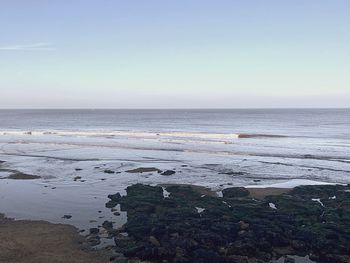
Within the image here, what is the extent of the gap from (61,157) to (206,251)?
32.7 metres

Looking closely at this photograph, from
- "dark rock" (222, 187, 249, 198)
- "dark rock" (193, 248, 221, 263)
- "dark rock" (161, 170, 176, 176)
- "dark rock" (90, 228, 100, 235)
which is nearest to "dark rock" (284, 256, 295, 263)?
"dark rock" (193, 248, 221, 263)

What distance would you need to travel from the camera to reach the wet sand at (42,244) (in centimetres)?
1614

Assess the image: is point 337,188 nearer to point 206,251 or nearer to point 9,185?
point 206,251

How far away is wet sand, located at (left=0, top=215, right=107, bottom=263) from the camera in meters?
16.1

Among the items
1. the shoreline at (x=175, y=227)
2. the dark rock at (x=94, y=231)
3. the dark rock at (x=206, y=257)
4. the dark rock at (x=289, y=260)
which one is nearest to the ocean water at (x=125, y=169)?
the dark rock at (x=94, y=231)

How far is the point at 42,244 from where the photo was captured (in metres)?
17.7

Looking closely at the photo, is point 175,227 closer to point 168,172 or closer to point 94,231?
point 94,231

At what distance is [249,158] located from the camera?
45.6 meters

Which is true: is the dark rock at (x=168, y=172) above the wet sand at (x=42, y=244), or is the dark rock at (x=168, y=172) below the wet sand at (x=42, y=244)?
above

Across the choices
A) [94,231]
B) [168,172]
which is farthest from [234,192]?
[94,231]

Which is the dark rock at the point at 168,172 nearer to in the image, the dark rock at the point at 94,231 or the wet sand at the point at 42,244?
the wet sand at the point at 42,244

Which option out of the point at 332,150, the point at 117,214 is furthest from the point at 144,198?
the point at 332,150

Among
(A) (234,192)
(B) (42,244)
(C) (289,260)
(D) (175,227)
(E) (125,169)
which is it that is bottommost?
(C) (289,260)

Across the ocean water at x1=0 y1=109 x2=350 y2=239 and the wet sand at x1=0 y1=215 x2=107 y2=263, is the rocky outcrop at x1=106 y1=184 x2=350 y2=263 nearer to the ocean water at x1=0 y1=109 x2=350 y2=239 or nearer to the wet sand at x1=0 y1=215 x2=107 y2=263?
the wet sand at x1=0 y1=215 x2=107 y2=263
